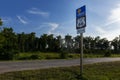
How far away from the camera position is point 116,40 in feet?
452

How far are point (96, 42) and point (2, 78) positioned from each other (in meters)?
130

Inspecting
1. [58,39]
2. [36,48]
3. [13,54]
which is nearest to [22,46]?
[36,48]

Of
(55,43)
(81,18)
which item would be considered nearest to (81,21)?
(81,18)

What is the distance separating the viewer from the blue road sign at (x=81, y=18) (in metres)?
12.6

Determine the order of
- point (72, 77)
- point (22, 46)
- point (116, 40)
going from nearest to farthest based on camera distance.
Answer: point (72, 77) → point (22, 46) → point (116, 40)

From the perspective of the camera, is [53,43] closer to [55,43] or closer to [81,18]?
[55,43]

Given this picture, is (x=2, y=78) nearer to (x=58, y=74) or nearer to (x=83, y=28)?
(x=58, y=74)

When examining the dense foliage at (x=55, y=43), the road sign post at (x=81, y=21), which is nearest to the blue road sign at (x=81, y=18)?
the road sign post at (x=81, y=21)

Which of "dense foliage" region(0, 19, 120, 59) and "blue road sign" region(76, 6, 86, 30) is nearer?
"blue road sign" region(76, 6, 86, 30)

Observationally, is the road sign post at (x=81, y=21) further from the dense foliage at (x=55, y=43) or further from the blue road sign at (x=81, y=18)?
the dense foliage at (x=55, y=43)

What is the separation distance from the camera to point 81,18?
42.3 ft

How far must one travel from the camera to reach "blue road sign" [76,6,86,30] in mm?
12641

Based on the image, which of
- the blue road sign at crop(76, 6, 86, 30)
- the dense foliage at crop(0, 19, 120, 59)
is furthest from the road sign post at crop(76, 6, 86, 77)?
the dense foliage at crop(0, 19, 120, 59)

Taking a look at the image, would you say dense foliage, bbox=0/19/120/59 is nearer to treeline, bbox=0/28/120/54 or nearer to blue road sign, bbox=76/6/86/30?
treeline, bbox=0/28/120/54
